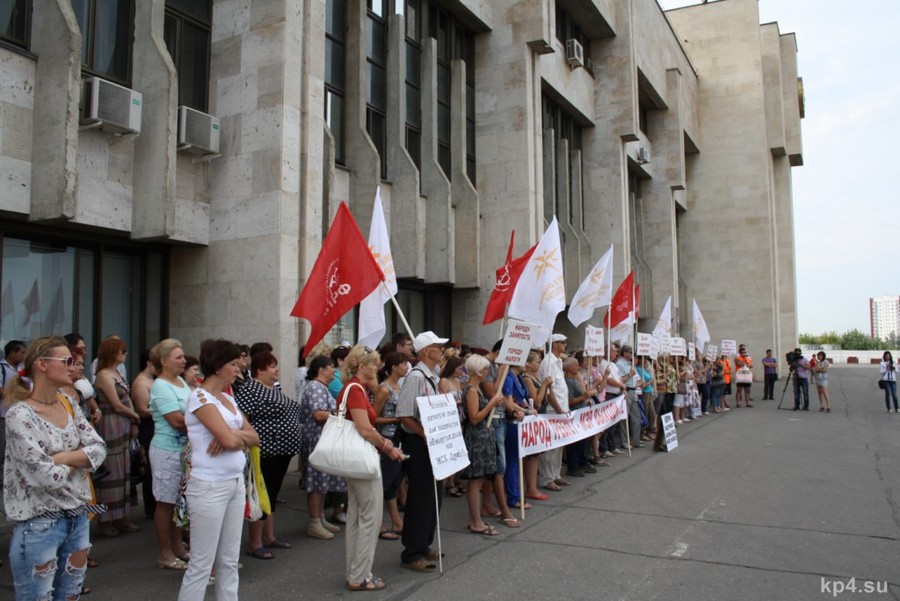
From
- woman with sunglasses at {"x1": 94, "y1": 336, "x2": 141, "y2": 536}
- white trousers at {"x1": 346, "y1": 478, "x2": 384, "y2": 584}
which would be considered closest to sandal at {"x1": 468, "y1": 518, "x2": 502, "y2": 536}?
white trousers at {"x1": 346, "y1": 478, "x2": 384, "y2": 584}

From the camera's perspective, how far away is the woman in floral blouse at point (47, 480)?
151 inches

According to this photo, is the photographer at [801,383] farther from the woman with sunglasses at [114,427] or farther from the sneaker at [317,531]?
the woman with sunglasses at [114,427]

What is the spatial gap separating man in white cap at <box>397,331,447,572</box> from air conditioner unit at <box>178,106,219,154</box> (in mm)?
6447

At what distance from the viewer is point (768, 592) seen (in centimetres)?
545

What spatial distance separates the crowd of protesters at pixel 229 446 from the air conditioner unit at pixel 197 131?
3.75 meters

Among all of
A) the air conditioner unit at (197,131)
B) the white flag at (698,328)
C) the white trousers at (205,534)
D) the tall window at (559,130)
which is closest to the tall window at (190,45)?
the air conditioner unit at (197,131)

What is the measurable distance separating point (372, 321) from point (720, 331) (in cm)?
3427

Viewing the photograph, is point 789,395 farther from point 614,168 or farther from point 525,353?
point 525,353

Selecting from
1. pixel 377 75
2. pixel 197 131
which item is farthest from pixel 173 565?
pixel 377 75

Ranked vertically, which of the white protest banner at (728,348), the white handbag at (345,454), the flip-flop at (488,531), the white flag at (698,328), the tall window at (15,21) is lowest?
the flip-flop at (488,531)

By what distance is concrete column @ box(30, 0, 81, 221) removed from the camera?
862cm

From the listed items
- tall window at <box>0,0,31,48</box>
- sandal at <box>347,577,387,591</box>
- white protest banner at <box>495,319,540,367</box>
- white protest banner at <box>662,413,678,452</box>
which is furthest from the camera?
white protest banner at <box>662,413,678,452</box>

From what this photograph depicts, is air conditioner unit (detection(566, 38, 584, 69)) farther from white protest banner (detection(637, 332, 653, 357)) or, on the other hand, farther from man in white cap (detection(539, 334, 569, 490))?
man in white cap (detection(539, 334, 569, 490))

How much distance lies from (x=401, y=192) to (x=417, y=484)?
9797 mm
